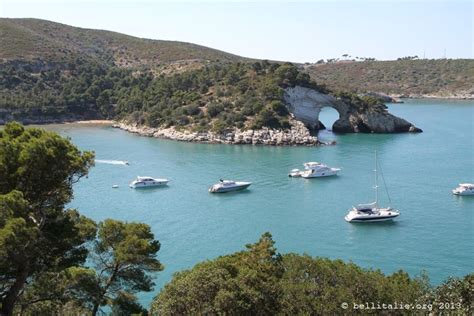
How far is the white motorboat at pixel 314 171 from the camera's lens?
55.4m

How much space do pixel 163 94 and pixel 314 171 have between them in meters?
48.6

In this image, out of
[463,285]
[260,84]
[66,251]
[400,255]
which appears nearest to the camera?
[463,285]

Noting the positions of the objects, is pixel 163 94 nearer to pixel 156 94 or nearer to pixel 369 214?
pixel 156 94

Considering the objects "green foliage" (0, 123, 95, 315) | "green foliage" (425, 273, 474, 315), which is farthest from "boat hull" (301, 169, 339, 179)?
"green foliage" (425, 273, 474, 315)

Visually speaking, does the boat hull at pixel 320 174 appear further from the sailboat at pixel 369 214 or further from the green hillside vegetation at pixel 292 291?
the green hillside vegetation at pixel 292 291

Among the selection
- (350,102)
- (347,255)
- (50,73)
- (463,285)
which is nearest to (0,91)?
(50,73)

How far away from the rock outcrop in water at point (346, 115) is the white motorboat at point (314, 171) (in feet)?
101

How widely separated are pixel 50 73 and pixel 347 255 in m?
98.0

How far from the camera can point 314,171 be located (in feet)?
182

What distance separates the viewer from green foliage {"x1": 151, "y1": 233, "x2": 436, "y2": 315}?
51.8 feet

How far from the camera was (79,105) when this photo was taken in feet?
350

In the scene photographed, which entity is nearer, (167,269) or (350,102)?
(167,269)

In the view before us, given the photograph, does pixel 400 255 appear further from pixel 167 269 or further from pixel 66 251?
pixel 66 251

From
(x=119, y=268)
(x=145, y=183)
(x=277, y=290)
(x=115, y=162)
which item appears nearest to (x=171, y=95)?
(x=115, y=162)
